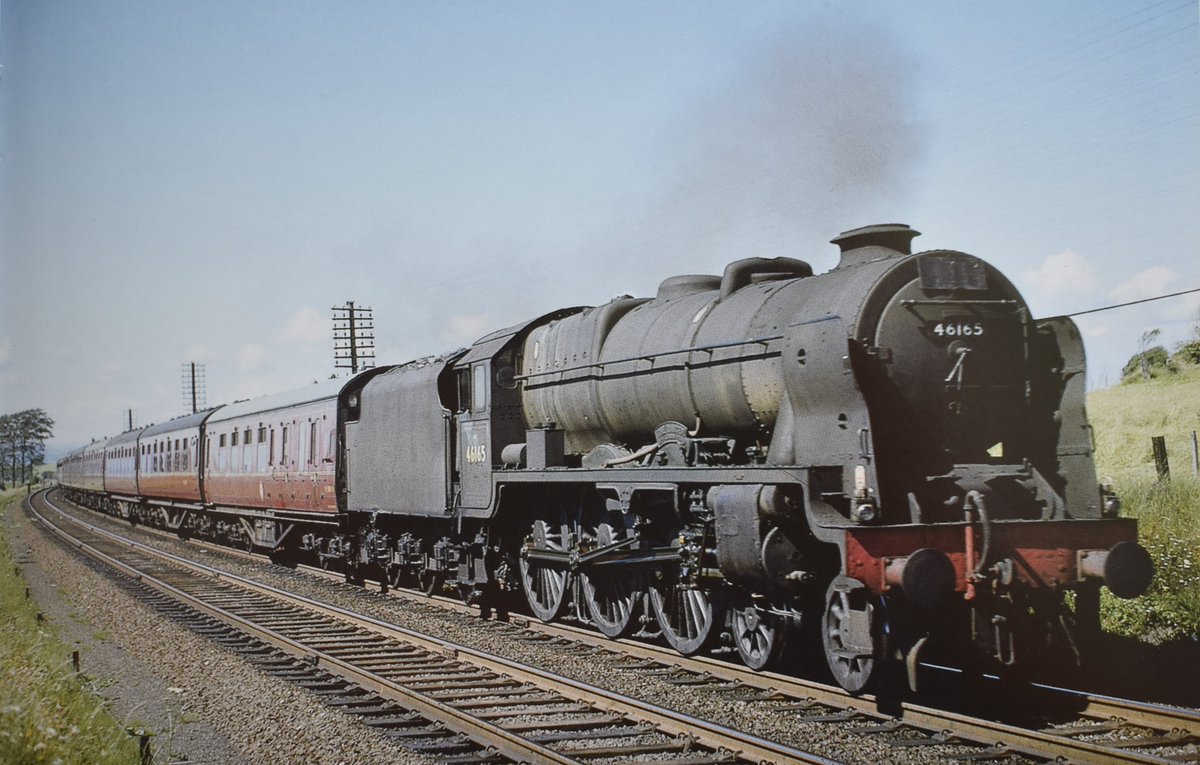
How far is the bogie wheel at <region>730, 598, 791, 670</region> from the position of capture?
8375 millimetres

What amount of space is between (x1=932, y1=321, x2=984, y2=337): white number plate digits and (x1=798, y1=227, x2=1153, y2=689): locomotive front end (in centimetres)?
1

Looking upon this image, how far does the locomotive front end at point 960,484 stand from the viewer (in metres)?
6.95

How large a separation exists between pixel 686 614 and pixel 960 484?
10.3 ft

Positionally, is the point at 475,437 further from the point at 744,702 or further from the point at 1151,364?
the point at 1151,364

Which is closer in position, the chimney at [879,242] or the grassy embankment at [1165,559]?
the chimney at [879,242]

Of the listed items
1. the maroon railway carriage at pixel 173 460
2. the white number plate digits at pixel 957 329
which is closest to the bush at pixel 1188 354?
the white number plate digits at pixel 957 329

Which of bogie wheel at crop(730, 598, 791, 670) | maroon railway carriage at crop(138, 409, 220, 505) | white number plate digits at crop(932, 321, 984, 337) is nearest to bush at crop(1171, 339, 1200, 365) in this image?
white number plate digits at crop(932, 321, 984, 337)

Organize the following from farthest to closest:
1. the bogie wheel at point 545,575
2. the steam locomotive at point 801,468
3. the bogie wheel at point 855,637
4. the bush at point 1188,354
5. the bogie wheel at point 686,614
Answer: the bush at point 1188,354
the bogie wheel at point 545,575
the bogie wheel at point 686,614
the steam locomotive at point 801,468
the bogie wheel at point 855,637

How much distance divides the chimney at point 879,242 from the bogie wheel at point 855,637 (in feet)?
8.98

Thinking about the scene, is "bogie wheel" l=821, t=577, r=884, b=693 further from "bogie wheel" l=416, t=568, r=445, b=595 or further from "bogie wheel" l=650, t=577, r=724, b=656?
"bogie wheel" l=416, t=568, r=445, b=595

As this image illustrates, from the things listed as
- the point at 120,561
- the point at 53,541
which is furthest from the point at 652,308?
the point at 53,541

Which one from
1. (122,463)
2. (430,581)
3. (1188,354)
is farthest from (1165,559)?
(122,463)

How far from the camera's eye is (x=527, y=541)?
1217 cm

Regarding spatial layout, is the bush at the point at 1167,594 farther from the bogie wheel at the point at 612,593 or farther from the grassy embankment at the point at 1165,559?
the bogie wheel at the point at 612,593
